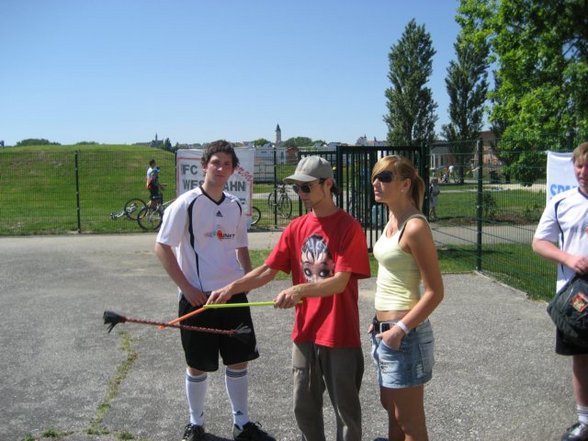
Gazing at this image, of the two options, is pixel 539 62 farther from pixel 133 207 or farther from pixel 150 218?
pixel 133 207

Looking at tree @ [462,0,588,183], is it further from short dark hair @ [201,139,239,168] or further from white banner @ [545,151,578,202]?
short dark hair @ [201,139,239,168]

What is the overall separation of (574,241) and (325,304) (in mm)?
1655

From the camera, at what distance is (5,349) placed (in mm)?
5625

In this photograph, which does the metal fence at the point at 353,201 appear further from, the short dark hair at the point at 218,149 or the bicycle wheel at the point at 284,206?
the short dark hair at the point at 218,149

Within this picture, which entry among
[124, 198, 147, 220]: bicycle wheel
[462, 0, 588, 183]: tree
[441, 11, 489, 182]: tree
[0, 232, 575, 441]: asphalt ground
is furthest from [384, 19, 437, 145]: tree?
[0, 232, 575, 441]: asphalt ground

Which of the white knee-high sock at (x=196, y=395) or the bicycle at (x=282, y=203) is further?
the bicycle at (x=282, y=203)

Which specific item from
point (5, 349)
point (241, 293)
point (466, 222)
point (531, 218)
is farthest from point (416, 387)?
point (466, 222)

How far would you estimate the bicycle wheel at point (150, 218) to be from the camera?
15.7m

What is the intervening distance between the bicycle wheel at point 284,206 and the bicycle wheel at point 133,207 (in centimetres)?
403

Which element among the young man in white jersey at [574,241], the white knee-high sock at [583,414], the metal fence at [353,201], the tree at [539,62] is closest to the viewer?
the young man in white jersey at [574,241]

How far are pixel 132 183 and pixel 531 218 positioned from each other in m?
15.5

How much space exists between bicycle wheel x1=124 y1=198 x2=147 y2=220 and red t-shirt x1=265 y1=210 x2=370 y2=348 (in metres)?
14.5

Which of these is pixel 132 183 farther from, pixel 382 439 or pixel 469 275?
pixel 382 439

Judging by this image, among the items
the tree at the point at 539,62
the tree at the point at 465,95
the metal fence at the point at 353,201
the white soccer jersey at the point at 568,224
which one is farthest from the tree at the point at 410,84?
the white soccer jersey at the point at 568,224
